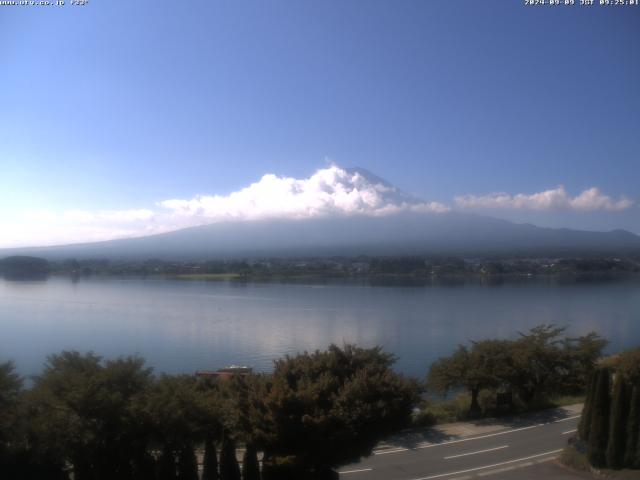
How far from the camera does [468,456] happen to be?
17.9 feet

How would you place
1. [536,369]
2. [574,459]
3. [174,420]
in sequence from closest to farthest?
1. [174,420]
2. [574,459]
3. [536,369]

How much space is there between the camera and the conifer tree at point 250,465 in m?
4.13

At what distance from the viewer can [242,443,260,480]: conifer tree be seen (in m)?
4.13

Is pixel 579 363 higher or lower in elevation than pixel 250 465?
lower

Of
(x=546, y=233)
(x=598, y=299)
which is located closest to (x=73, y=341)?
(x=598, y=299)

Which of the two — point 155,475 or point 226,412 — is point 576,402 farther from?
point 155,475

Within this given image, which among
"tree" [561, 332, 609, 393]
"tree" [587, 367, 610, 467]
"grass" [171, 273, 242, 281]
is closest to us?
"tree" [587, 367, 610, 467]

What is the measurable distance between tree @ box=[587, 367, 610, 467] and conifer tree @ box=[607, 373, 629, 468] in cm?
6

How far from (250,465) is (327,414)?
751 millimetres

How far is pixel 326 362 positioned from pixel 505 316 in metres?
17.9

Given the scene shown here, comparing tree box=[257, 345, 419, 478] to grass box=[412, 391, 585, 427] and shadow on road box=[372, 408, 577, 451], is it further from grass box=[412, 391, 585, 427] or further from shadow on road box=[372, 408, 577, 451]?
grass box=[412, 391, 585, 427]

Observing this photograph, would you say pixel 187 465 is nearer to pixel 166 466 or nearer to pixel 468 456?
pixel 166 466

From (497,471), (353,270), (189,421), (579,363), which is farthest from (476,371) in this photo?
(353,270)

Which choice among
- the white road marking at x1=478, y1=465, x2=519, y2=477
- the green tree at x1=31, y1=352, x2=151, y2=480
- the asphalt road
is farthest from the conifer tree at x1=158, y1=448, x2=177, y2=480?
the white road marking at x1=478, y1=465, x2=519, y2=477
